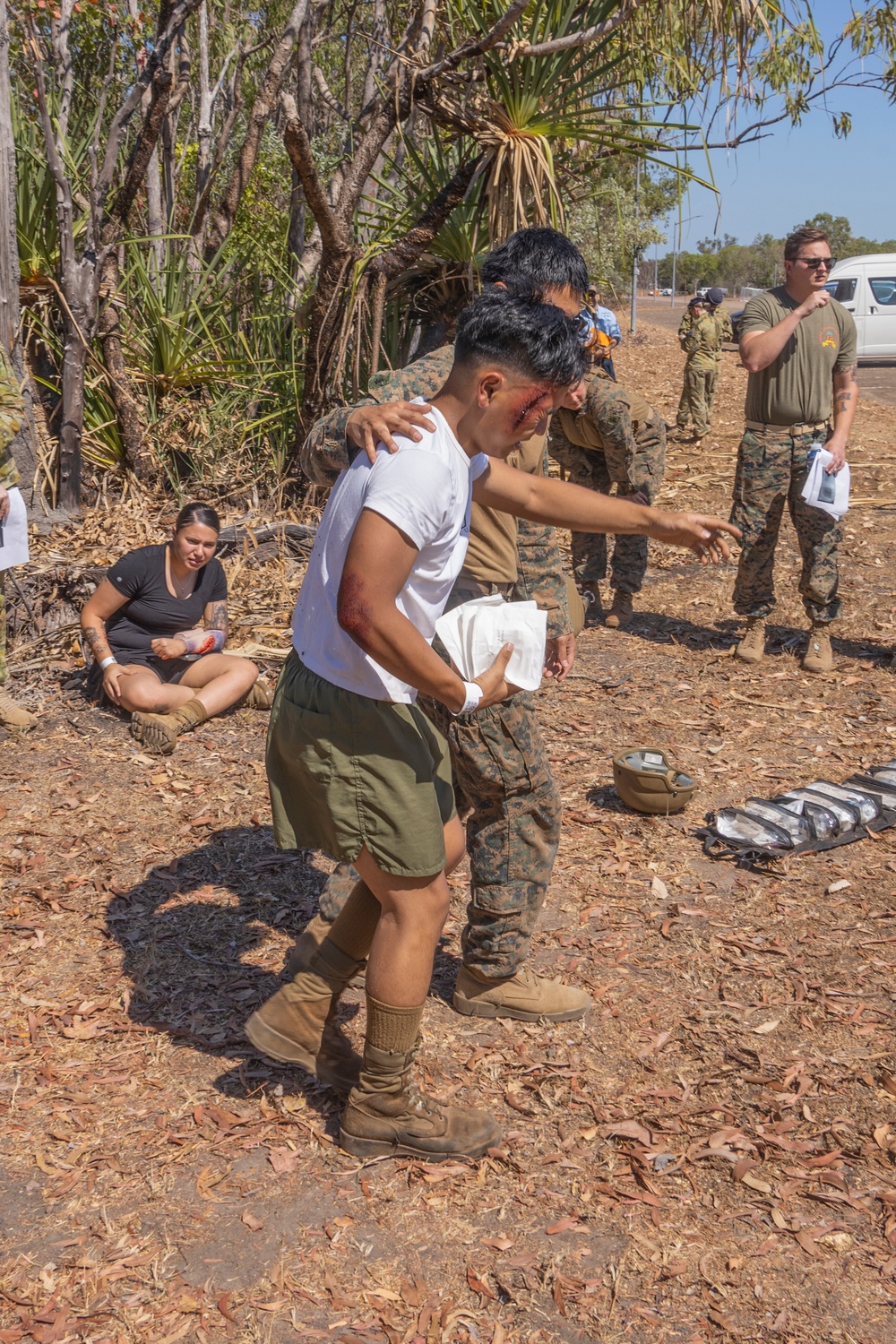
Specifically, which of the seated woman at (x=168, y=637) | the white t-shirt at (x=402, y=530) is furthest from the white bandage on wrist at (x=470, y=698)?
the seated woman at (x=168, y=637)

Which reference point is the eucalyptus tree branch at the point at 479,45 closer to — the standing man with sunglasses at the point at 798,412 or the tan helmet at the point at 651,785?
the standing man with sunglasses at the point at 798,412

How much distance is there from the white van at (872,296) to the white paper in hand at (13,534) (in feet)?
68.8

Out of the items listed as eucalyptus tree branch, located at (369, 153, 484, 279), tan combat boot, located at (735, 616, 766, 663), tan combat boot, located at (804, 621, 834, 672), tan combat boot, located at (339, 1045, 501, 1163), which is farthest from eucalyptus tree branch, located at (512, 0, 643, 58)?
tan combat boot, located at (339, 1045, 501, 1163)

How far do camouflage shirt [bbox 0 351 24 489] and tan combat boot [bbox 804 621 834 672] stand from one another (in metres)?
4.44

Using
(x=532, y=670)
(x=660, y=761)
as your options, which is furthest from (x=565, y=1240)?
(x=660, y=761)

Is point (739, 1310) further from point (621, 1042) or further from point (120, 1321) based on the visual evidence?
point (120, 1321)

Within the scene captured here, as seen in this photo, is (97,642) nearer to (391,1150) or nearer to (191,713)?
(191,713)

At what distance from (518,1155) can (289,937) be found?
133cm

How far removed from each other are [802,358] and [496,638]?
4.52 metres

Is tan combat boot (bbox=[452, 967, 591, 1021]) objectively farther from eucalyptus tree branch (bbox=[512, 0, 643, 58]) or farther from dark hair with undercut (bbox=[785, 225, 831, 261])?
eucalyptus tree branch (bbox=[512, 0, 643, 58])

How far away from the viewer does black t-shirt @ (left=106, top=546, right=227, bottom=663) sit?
19.6ft

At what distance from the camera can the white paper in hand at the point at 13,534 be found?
5691 millimetres

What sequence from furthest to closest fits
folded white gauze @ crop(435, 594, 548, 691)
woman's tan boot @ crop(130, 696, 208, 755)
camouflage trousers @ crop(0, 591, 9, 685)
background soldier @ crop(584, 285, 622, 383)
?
background soldier @ crop(584, 285, 622, 383)
camouflage trousers @ crop(0, 591, 9, 685)
woman's tan boot @ crop(130, 696, 208, 755)
folded white gauze @ crop(435, 594, 548, 691)

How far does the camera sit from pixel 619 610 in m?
7.86
